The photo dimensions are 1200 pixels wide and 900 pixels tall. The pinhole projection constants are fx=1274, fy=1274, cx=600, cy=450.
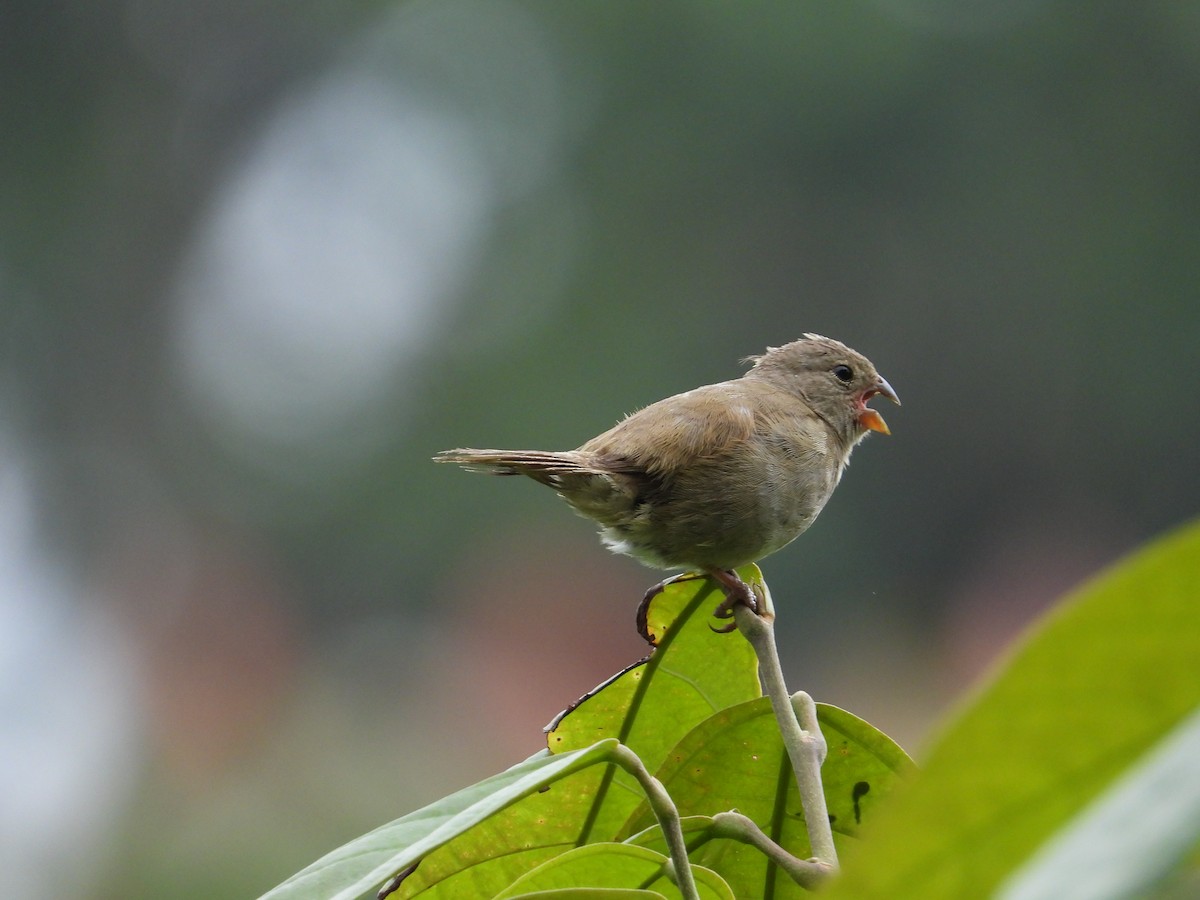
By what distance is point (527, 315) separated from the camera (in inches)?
963

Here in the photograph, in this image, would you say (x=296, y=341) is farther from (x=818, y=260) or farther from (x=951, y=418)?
(x=951, y=418)

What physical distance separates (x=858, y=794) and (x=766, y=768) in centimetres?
13

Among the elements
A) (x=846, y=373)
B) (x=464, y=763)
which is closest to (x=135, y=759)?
(x=464, y=763)

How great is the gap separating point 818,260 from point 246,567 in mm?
11515

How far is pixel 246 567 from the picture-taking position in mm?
19781

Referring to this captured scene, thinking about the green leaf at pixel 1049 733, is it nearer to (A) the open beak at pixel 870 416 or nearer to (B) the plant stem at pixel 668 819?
(B) the plant stem at pixel 668 819

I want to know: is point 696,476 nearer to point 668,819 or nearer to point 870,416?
point 870,416

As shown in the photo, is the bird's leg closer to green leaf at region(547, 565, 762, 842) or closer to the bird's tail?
green leaf at region(547, 565, 762, 842)

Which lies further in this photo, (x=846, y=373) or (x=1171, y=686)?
(x=846, y=373)

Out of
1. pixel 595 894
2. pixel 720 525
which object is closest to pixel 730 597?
pixel 595 894

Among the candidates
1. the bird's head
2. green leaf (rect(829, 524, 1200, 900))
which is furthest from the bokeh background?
green leaf (rect(829, 524, 1200, 900))

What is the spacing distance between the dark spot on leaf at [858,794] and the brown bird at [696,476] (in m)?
1.19

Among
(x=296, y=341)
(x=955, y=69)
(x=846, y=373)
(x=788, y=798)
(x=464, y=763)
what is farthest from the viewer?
(x=955, y=69)

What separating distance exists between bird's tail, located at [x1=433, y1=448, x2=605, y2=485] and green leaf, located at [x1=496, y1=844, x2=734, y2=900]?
1534mm
